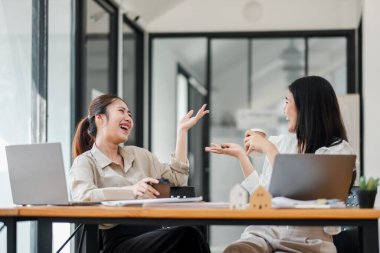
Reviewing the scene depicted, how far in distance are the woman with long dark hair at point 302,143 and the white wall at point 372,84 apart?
3058 mm

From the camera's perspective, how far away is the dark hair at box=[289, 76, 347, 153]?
3.08 metres

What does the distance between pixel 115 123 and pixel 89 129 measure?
16 cm

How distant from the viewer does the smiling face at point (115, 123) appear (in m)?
3.57

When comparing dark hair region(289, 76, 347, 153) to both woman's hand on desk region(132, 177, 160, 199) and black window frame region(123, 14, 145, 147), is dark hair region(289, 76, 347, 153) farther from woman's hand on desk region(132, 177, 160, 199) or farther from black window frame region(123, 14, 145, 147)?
black window frame region(123, 14, 145, 147)

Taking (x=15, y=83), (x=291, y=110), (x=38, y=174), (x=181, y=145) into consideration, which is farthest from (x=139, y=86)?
(x=38, y=174)

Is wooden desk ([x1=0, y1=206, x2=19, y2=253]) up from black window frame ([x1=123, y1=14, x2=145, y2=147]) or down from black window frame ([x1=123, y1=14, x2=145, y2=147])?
down

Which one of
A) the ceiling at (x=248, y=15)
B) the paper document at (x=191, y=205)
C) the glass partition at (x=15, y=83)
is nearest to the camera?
the paper document at (x=191, y=205)

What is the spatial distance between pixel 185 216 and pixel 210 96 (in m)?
6.52

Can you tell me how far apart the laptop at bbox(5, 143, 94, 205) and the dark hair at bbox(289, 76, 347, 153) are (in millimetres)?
1015

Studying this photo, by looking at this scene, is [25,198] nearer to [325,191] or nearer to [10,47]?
[325,191]

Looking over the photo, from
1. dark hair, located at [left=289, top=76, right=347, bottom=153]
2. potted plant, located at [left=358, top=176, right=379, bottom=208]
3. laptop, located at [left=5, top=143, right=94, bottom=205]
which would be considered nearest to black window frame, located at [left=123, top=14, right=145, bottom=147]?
dark hair, located at [left=289, top=76, right=347, bottom=153]

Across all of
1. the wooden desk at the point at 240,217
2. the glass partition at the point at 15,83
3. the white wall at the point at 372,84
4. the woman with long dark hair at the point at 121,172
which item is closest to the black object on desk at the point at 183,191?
the woman with long dark hair at the point at 121,172

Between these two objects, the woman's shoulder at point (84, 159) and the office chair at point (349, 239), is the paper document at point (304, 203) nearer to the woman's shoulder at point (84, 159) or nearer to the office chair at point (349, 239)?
the office chair at point (349, 239)

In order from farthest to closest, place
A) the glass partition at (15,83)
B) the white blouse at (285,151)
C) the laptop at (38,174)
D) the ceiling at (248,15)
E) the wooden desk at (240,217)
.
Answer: the ceiling at (248,15) → the glass partition at (15,83) → the white blouse at (285,151) → the laptop at (38,174) → the wooden desk at (240,217)
